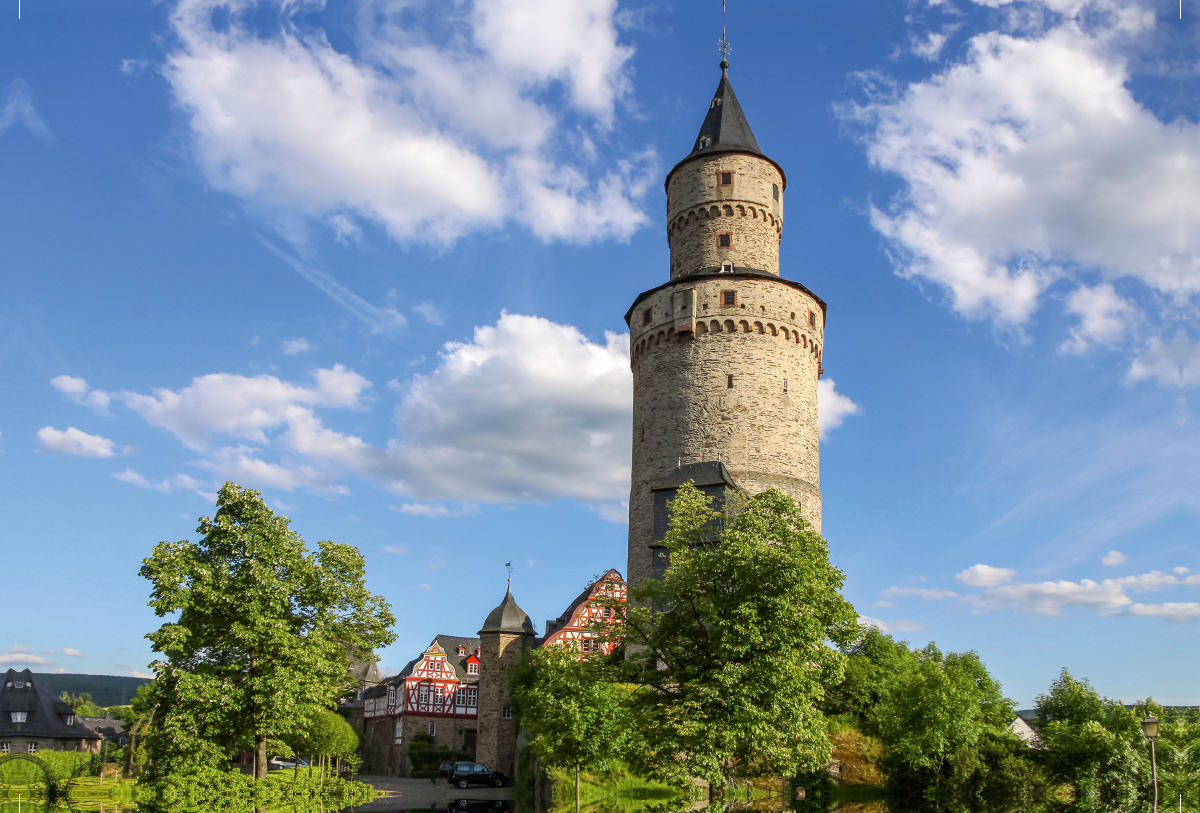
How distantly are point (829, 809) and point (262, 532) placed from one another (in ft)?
56.6

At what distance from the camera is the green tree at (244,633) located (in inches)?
822

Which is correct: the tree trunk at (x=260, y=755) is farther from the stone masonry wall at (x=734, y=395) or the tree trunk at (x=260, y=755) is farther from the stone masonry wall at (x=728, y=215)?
the stone masonry wall at (x=728, y=215)

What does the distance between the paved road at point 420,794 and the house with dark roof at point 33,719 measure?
2582cm

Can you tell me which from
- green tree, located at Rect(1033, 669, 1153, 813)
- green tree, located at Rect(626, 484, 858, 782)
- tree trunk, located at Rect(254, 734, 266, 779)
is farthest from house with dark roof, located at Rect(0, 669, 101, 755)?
green tree, located at Rect(1033, 669, 1153, 813)

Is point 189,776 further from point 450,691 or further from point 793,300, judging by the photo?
point 450,691

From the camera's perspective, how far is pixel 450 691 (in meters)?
56.2

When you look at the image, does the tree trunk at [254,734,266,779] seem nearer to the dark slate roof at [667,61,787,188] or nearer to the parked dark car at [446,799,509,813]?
the parked dark car at [446,799,509,813]

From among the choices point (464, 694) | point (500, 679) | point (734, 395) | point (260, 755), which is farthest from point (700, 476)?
point (464, 694)

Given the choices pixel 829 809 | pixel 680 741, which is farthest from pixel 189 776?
pixel 829 809

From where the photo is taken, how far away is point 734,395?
3725 centimetres

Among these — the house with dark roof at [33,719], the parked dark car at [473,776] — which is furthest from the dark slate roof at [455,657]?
the house with dark roof at [33,719]

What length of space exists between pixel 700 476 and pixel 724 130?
17253 millimetres

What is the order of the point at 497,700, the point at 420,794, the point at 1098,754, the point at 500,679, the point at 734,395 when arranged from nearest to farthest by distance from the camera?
the point at 1098,754 → the point at 734,395 → the point at 420,794 → the point at 497,700 → the point at 500,679

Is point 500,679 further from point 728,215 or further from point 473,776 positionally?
point 728,215
